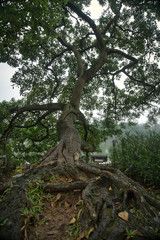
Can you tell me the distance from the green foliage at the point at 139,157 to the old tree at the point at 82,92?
1433 mm

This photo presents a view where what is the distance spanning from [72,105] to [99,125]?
5926 mm

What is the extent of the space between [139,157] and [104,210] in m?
3.24

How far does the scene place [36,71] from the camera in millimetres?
9266

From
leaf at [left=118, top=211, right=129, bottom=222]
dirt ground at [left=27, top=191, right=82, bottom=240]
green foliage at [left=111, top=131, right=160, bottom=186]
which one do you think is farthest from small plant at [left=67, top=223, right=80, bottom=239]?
green foliage at [left=111, top=131, right=160, bottom=186]

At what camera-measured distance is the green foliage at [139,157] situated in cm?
423

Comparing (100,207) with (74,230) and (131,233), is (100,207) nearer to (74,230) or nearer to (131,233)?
(74,230)

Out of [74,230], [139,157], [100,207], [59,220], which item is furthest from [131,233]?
[139,157]

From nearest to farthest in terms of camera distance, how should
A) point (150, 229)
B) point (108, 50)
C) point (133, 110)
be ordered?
point (150, 229)
point (108, 50)
point (133, 110)

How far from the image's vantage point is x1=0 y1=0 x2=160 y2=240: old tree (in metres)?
2.04

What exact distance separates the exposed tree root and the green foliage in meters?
1.98

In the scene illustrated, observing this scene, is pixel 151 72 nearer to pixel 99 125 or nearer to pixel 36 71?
pixel 99 125

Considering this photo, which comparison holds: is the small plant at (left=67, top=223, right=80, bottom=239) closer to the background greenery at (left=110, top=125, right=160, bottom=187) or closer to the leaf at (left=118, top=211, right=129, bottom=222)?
the leaf at (left=118, top=211, right=129, bottom=222)

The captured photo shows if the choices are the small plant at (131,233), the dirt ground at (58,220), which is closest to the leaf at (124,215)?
the small plant at (131,233)

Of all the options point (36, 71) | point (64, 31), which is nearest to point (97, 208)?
point (36, 71)
